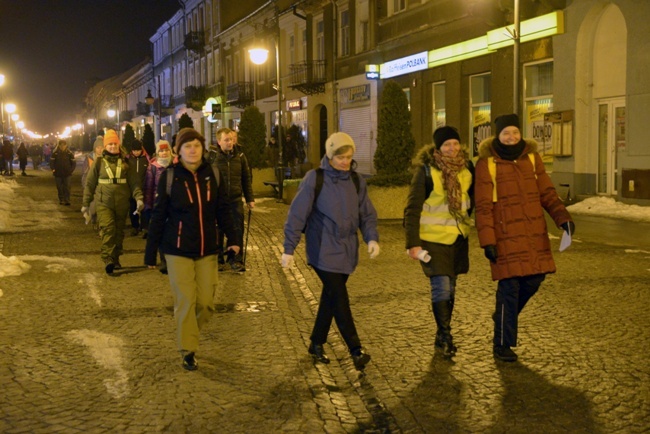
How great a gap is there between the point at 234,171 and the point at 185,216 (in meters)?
4.49

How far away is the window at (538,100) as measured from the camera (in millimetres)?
20766

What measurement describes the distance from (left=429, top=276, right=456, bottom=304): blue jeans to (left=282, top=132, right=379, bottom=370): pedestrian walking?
60 cm

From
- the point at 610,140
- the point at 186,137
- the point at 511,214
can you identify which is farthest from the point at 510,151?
the point at 610,140

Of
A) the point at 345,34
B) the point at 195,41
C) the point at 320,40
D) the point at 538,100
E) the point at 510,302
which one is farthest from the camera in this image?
the point at 195,41

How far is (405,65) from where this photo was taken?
91.2 feet

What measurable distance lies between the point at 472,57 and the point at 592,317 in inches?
678

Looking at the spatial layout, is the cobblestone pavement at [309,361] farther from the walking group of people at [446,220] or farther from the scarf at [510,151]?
the scarf at [510,151]

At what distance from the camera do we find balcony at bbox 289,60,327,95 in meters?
35.3

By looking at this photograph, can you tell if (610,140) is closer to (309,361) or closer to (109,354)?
(309,361)

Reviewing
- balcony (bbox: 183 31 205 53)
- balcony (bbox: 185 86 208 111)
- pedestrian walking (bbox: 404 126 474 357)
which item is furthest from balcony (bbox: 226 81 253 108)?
pedestrian walking (bbox: 404 126 474 357)

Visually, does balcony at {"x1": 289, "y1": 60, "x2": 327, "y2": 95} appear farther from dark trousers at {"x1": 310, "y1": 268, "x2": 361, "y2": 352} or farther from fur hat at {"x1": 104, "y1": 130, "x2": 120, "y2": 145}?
dark trousers at {"x1": 310, "y1": 268, "x2": 361, "y2": 352}

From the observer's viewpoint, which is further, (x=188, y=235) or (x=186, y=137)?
(x=186, y=137)

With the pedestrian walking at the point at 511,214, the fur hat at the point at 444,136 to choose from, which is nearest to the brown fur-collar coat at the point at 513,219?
the pedestrian walking at the point at 511,214

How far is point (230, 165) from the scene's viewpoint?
10445 millimetres
